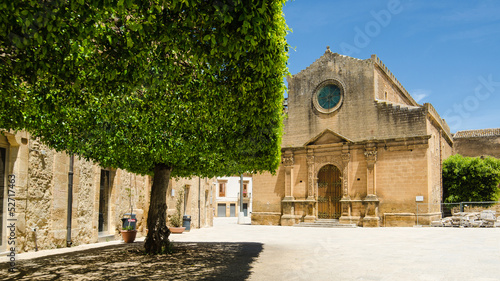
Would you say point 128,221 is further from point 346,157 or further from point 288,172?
point 346,157

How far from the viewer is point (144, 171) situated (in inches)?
436

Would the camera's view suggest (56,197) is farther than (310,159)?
No

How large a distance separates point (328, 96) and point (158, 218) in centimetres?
1919

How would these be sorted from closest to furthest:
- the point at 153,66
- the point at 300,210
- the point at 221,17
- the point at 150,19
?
the point at 221,17
the point at 150,19
the point at 153,66
the point at 300,210

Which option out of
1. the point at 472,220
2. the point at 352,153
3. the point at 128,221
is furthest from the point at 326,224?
the point at 128,221

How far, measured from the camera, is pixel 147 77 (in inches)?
203

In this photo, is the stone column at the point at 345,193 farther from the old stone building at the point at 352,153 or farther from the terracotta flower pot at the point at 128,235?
the terracotta flower pot at the point at 128,235

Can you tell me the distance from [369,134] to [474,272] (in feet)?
59.3

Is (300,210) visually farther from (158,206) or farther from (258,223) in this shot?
(158,206)

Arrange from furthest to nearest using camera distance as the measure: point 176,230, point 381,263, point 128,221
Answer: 1. point 176,230
2. point 128,221
3. point 381,263

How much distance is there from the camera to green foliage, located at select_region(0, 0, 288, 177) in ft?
13.8

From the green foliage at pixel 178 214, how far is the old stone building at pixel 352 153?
9.06 meters

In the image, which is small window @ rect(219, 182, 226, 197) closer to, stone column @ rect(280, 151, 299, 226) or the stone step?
stone column @ rect(280, 151, 299, 226)

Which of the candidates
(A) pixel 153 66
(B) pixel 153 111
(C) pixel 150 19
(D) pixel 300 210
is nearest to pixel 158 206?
(B) pixel 153 111
